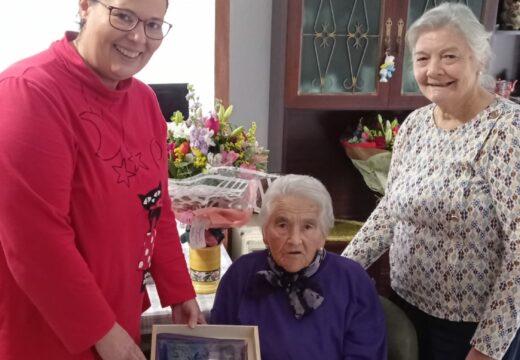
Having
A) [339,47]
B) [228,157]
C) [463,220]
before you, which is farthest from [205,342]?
[339,47]

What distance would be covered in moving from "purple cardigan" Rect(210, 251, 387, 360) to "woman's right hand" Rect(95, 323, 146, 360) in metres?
0.45

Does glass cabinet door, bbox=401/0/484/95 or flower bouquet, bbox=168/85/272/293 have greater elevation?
glass cabinet door, bbox=401/0/484/95

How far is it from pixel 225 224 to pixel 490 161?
76 centimetres

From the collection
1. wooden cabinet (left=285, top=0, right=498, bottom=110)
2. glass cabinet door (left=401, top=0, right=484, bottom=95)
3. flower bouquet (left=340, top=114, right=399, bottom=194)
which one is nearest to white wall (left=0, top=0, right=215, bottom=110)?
wooden cabinet (left=285, top=0, right=498, bottom=110)

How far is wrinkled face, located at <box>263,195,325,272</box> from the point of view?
144 centimetres

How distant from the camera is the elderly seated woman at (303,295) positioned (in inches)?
56.0

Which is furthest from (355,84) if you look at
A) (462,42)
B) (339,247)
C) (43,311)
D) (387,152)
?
(43,311)

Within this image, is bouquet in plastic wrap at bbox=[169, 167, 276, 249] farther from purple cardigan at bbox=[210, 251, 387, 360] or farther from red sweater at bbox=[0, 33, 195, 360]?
red sweater at bbox=[0, 33, 195, 360]

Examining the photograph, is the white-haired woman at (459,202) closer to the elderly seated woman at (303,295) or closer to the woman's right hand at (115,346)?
the elderly seated woman at (303,295)

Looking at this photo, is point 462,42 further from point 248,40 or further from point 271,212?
point 248,40

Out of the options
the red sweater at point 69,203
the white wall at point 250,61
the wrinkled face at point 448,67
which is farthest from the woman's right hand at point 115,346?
the white wall at point 250,61

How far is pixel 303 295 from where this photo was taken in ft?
4.71

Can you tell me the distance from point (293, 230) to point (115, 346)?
58 centimetres

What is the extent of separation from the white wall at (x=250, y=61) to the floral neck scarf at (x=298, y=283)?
1.34 metres
